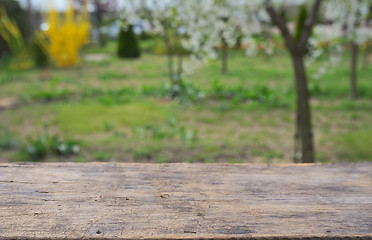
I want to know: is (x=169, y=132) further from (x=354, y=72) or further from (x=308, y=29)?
(x=354, y=72)

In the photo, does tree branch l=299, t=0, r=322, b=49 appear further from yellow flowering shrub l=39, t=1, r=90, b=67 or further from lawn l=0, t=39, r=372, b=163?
yellow flowering shrub l=39, t=1, r=90, b=67

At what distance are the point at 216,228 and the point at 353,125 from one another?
19.5 feet

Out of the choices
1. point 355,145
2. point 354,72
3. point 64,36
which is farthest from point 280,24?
point 64,36

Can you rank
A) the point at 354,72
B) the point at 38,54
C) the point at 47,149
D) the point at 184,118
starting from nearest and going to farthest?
the point at 47,149
the point at 184,118
the point at 354,72
the point at 38,54

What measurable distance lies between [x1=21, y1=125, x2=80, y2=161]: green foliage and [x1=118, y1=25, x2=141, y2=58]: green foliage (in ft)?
32.4

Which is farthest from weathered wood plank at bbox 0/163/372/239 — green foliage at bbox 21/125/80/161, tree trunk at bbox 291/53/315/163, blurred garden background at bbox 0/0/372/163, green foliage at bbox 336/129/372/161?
green foliage at bbox 336/129/372/161

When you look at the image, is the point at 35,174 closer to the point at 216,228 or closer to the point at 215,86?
the point at 216,228

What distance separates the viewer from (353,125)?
6141 mm

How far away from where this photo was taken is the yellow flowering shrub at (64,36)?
11.7 metres

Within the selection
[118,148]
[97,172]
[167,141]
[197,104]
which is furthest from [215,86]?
[97,172]

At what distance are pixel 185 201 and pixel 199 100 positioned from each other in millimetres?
6674

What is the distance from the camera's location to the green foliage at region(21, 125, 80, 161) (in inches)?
192

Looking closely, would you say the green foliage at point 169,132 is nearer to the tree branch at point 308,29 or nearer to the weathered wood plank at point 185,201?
the tree branch at point 308,29

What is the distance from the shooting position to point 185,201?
3.80 feet
